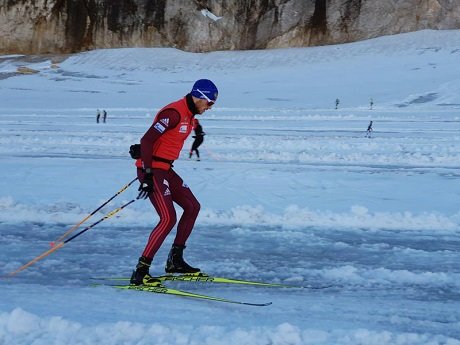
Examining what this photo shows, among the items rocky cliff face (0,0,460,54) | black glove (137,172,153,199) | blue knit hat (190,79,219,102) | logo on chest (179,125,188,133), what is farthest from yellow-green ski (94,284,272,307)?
rocky cliff face (0,0,460,54)

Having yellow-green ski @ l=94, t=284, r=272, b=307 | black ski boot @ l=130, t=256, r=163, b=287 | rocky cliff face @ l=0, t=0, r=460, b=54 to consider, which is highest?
rocky cliff face @ l=0, t=0, r=460, b=54

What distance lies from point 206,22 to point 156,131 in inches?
1671

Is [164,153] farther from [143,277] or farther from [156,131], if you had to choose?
[143,277]

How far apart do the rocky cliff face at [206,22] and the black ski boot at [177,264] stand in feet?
132

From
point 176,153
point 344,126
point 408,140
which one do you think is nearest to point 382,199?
point 176,153

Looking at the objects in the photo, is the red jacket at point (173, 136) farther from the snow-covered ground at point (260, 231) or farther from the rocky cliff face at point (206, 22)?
the rocky cliff face at point (206, 22)

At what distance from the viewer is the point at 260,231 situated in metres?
6.86

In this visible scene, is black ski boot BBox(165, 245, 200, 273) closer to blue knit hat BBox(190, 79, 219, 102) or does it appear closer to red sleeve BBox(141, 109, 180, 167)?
red sleeve BBox(141, 109, 180, 167)

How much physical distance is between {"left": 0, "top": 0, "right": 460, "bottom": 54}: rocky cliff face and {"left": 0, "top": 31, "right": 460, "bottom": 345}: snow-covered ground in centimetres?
2194

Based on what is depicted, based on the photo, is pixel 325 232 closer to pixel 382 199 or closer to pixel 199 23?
pixel 382 199

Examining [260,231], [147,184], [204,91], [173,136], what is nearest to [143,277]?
[147,184]

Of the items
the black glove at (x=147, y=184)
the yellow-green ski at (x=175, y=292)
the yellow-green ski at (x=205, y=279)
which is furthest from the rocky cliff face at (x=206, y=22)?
the yellow-green ski at (x=175, y=292)

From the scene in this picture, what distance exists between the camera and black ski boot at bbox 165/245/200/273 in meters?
5.06

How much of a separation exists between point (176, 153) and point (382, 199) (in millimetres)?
4834
